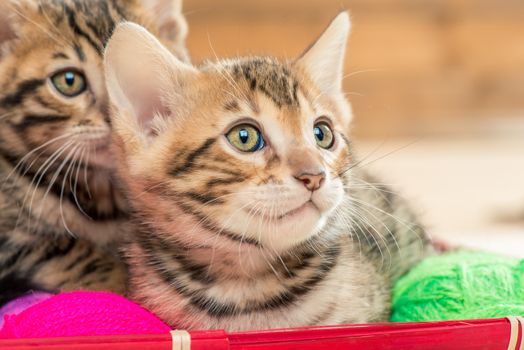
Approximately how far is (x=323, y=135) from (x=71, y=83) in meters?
0.47

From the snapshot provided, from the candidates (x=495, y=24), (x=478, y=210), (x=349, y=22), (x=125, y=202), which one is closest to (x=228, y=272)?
(x=125, y=202)

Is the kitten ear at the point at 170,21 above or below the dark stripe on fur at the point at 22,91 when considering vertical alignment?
above

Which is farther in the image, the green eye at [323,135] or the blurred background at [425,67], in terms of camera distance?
the blurred background at [425,67]

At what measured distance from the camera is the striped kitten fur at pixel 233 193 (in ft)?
3.33

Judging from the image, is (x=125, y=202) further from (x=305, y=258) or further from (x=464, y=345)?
(x=464, y=345)

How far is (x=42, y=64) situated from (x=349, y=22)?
562 mm

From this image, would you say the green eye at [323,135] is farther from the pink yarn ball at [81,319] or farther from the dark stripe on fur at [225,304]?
the pink yarn ball at [81,319]

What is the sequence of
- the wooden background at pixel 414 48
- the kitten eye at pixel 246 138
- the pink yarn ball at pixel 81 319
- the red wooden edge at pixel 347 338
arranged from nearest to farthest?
the red wooden edge at pixel 347 338 < the pink yarn ball at pixel 81 319 < the kitten eye at pixel 246 138 < the wooden background at pixel 414 48

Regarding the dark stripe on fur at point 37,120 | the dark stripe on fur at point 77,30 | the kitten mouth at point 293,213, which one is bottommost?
the kitten mouth at point 293,213

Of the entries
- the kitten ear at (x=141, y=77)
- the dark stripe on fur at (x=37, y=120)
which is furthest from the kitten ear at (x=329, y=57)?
the dark stripe on fur at (x=37, y=120)

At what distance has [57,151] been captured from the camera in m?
1.27

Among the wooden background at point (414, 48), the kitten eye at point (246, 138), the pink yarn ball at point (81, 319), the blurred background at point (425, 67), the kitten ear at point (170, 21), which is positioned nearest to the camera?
the pink yarn ball at point (81, 319)

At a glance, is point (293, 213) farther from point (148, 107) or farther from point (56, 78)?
point (56, 78)

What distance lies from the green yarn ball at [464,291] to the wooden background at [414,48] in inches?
91.6
